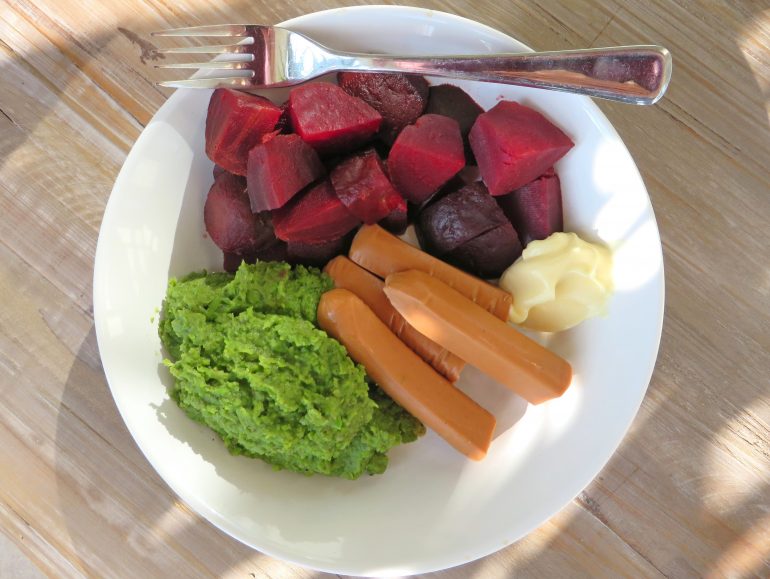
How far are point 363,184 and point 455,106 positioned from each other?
0.97 feet

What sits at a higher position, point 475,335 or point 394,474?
point 475,335

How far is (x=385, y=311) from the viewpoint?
1452 millimetres

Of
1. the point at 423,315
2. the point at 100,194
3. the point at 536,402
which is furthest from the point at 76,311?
the point at 536,402

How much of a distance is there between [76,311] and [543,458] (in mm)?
1229

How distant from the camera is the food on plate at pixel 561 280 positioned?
1.37 m

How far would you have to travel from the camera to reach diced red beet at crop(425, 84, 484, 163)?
1.44 m

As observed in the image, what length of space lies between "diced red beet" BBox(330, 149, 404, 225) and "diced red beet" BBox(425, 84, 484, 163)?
193mm

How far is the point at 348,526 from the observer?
142cm

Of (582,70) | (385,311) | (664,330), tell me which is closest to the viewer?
(582,70)

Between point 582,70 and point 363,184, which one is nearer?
point 582,70

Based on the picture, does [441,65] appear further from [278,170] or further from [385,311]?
[385,311]

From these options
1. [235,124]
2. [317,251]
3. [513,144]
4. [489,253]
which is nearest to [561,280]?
[489,253]

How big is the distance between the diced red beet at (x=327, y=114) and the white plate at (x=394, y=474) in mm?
136

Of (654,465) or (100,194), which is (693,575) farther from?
(100,194)
